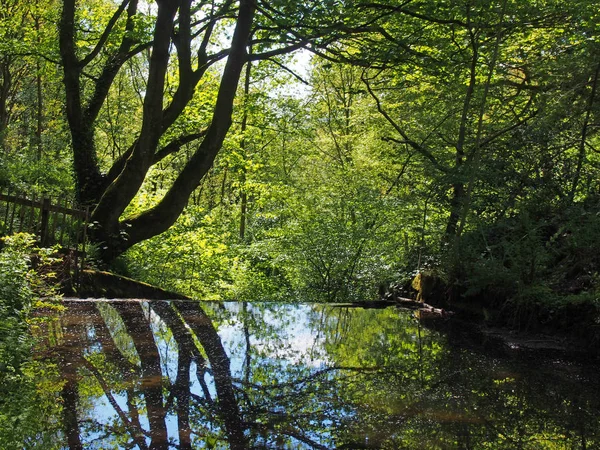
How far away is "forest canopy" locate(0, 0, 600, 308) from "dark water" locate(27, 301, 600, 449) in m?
2.21

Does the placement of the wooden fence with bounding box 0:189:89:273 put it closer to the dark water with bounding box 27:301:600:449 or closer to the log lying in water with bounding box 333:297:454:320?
the dark water with bounding box 27:301:600:449

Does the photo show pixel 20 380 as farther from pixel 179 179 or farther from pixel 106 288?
pixel 179 179

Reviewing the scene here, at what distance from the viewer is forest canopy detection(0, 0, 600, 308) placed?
8.59 meters

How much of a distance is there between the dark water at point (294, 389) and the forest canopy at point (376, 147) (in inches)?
86.9

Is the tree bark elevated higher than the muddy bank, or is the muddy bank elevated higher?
the tree bark

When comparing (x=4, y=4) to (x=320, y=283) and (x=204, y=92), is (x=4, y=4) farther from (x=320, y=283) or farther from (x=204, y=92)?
(x=320, y=283)

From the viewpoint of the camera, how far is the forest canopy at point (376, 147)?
28.2 ft

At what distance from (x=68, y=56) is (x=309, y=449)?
11571 mm

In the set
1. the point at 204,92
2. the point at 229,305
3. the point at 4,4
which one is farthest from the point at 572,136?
the point at 4,4

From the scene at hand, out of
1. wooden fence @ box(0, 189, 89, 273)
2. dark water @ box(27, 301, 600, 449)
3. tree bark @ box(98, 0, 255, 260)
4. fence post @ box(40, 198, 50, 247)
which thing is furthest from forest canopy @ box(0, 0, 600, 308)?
dark water @ box(27, 301, 600, 449)

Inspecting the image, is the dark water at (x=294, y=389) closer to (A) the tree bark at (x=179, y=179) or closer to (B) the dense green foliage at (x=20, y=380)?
(B) the dense green foliage at (x=20, y=380)

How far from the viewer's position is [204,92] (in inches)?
634

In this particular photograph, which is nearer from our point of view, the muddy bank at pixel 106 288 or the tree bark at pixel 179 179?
the muddy bank at pixel 106 288

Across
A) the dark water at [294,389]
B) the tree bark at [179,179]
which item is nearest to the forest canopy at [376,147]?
the tree bark at [179,179]
